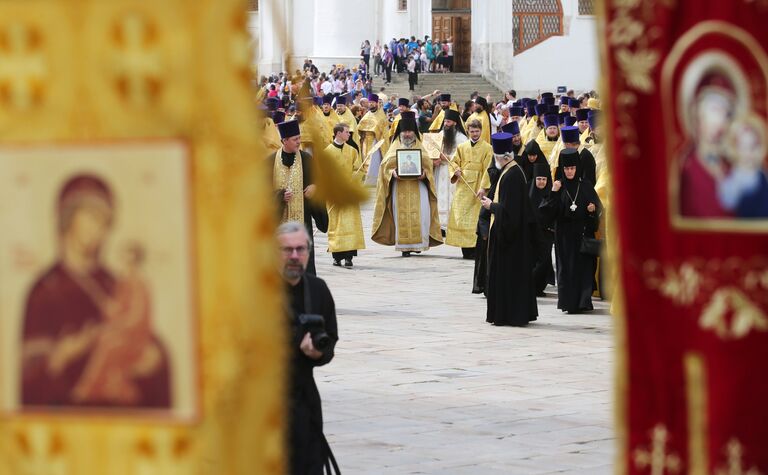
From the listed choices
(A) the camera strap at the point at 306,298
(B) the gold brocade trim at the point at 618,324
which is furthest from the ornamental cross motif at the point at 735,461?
(A) the camera strap at the point at 306,298

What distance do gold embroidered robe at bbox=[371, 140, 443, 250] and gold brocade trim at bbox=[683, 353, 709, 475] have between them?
53.1ft

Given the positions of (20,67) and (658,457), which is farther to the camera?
(658,457)

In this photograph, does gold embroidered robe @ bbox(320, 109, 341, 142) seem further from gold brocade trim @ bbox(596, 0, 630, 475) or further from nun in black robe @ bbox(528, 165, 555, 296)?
gold brocade trim @ bbox(596, 0, 630, 475)

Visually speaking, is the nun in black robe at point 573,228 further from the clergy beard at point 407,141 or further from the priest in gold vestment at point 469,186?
the clergy beard at point 407,141

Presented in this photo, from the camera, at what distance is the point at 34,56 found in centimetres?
342

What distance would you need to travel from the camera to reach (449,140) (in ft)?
71.2

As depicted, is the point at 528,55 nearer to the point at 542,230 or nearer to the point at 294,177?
the point at 542,230

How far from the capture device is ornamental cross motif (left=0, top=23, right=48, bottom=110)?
3.41 m

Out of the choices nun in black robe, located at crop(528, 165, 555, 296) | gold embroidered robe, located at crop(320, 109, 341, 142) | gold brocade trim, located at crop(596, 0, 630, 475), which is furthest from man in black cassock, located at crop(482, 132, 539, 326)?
gold embroidered robe, located at crop(320, 109, 341, 142)

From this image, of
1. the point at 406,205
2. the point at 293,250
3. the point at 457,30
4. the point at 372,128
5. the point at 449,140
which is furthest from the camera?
the point at 457,30

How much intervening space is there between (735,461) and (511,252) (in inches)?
→ 433

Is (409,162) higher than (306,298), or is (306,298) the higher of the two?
(409,162)

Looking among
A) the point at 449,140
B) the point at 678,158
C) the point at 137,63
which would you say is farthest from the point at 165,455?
the point at 449,140

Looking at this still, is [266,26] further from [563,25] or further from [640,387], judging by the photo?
[640,387]
